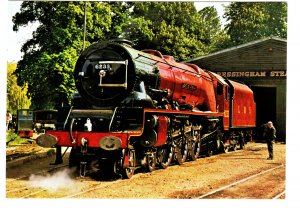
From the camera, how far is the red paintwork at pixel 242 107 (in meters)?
17.0

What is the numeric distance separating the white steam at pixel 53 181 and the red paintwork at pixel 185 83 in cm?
335

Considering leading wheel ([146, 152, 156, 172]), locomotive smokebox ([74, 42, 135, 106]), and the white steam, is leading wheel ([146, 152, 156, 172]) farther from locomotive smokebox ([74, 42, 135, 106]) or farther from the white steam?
the white steam

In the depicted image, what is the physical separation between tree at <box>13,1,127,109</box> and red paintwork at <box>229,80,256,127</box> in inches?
228

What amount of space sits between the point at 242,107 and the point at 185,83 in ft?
19.0

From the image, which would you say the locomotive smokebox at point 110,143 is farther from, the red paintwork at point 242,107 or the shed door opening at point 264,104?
the shed door opening at point 264,104

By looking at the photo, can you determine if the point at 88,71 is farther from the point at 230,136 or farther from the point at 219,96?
the point at 230,136

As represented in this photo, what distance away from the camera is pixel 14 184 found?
9438 millimetres

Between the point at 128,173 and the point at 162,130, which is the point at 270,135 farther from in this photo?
the point at 128,173

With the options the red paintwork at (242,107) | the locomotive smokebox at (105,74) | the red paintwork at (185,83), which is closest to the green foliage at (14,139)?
the locomotive smokebox at (105,74)

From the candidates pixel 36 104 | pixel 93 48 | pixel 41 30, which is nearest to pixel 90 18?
pixel 41 30

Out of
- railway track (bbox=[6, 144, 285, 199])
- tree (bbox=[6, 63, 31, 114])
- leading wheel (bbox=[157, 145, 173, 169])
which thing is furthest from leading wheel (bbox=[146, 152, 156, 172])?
tree (bbox=[6, 63, 31, 114])

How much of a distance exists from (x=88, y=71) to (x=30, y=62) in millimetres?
3844

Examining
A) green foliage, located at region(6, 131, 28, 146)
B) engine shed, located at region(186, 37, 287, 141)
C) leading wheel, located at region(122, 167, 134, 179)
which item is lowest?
leading wheel, located at region(122, 167, 134, 179)

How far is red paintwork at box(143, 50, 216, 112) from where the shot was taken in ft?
38.6
